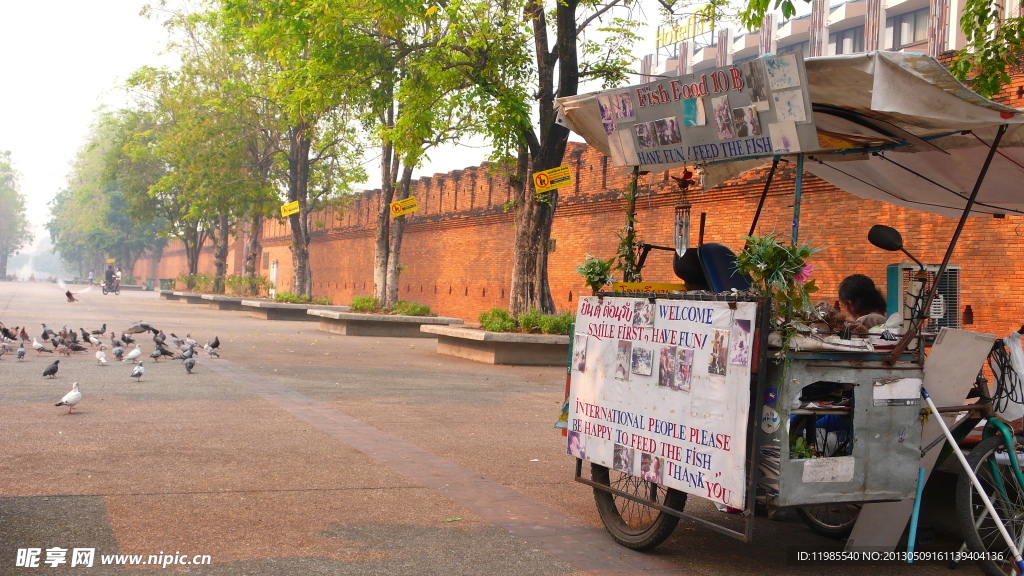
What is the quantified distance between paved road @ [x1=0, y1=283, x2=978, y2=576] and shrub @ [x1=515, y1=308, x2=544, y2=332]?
502 cm

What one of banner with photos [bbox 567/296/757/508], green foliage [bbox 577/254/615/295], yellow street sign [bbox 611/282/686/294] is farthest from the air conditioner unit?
green foliage [bbox 577/254/615/295]

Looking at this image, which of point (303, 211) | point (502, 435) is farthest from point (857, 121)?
point (303, 211)

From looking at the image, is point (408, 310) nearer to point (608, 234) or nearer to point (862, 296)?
point (608, 234)

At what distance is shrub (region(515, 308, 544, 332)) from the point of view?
16.7m

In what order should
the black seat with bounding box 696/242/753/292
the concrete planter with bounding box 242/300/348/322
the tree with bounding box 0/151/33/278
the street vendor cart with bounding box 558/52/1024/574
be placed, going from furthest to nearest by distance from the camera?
the tree with bounding box 0/151/33/278 → the concrete planter with bounding box 242/300/348/322 → the black seat with bounding box 696/242/753/292 → the street vendor cart with bounding box 558/52/1024/574

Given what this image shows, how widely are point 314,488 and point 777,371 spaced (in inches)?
125

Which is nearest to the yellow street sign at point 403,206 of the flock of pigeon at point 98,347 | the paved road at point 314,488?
the flock of pigeon at point 98,347

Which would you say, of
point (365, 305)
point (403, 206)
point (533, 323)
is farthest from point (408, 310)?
point (533, 323)

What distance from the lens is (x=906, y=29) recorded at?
49594 mm

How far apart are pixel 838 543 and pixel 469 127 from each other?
58.2 ft

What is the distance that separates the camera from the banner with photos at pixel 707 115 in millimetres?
4562

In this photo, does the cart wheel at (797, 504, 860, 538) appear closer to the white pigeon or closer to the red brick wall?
the red brick wall

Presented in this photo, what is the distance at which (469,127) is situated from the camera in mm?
22188

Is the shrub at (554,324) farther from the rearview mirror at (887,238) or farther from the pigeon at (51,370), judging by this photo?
the rearview mirror at (887,238)
